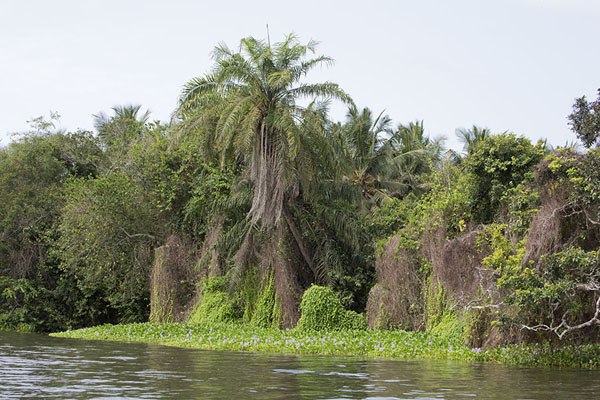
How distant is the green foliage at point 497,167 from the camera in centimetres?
2614

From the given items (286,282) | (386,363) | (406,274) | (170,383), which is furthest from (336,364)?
(286,282)

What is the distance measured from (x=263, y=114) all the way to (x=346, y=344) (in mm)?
11796

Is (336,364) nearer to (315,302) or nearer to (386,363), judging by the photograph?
(386,363)

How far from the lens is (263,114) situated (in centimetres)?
3225

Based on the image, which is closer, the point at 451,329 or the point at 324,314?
the point at 451,329

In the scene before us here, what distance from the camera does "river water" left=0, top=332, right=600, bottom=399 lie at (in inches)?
480

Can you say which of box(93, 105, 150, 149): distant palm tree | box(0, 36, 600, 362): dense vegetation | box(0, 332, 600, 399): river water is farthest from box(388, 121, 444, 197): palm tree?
box(0, 332, 600, 399): river water

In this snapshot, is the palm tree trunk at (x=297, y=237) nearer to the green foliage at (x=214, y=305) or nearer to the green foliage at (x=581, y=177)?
the green foliage at (x=214, y=305)

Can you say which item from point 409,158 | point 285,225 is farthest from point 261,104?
point 409,158

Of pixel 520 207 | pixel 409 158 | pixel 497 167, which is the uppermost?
pixel 409 158

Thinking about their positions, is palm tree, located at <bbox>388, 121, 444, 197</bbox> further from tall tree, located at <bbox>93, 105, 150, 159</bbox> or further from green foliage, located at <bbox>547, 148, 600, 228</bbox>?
green foliage, located at <bbox>547, 148, 600, 228</bbox>

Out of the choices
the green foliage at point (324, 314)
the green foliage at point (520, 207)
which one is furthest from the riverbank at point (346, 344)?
the green foliage at point (520, 207)

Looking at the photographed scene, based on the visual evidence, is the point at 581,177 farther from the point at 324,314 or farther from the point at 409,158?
the point at 409,158

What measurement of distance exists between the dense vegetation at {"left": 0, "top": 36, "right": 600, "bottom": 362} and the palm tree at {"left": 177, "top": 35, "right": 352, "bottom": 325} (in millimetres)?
76
